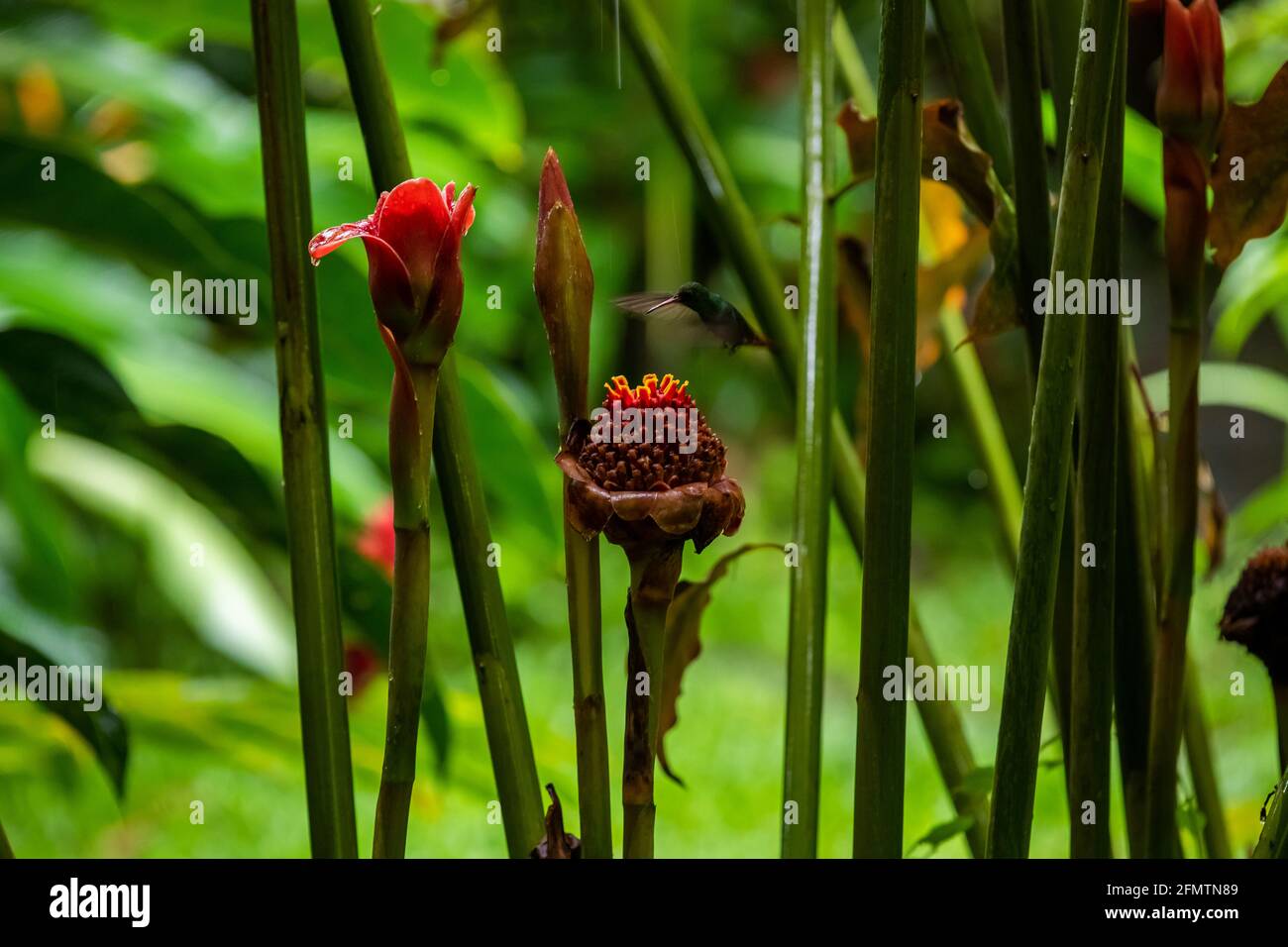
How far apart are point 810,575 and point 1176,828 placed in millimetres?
123

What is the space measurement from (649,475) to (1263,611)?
168 mm

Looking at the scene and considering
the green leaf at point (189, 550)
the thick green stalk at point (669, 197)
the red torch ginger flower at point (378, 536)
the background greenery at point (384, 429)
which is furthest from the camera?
the thick green stalk at point (669, 197)

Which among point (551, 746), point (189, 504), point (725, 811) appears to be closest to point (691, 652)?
point (551, 746)

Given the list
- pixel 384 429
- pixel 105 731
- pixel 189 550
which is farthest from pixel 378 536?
pixel 105 731

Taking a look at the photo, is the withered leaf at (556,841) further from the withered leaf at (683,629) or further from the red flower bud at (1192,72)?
the red flower bud at (1192,72)

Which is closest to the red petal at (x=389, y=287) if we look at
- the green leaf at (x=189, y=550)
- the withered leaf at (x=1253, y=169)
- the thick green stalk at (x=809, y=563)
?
the thick green stalk at (x=809, y=563)

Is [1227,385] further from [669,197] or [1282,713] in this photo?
[669,197]

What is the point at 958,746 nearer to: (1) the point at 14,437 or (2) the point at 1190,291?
(2) the point at 1190,291

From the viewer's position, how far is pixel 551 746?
689 millimetres

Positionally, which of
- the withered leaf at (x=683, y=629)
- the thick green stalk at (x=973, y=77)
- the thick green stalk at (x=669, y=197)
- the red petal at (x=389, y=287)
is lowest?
the withered leaf at (x=683, y=629)

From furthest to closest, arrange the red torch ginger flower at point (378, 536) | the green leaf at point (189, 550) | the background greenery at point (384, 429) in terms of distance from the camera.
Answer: the green leaf at point (189, 550) → the red torch ginger flower at point (378, 536) → the background greenery at point (384, 429)

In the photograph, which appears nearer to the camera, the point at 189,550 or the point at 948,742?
the point at 948,742

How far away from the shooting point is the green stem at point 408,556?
22 cm

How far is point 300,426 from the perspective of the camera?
259 mm
